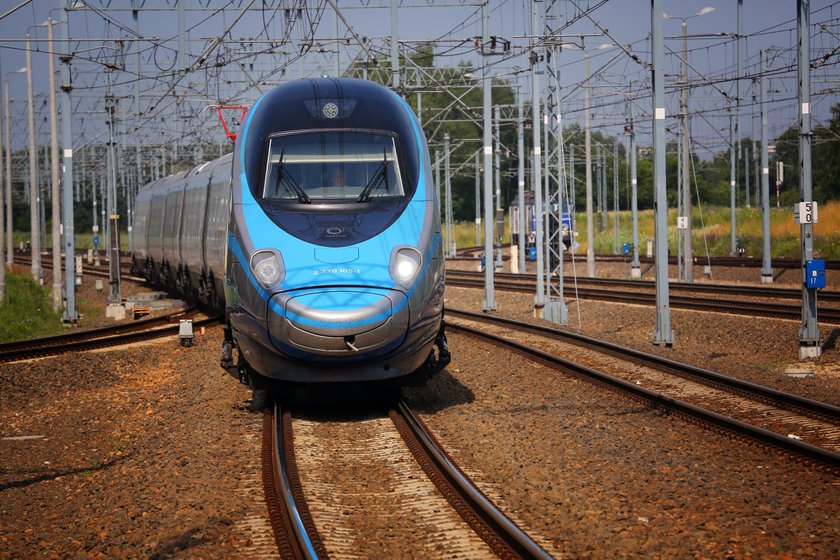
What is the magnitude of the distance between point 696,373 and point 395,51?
12556mm

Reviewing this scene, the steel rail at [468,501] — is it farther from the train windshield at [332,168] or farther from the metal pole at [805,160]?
the metal pole at [805,160]

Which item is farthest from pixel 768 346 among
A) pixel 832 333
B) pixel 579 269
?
pixel 579 269

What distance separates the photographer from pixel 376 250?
10.5 m

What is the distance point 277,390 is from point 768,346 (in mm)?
11700

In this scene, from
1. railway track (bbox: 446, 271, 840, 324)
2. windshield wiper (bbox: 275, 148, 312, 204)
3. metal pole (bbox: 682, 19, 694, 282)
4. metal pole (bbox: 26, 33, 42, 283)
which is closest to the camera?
windshield wiper (bbox: 275, 148, 312, 204)

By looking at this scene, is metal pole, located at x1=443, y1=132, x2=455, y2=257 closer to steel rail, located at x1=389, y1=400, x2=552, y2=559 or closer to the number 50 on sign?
the number 50 on sign

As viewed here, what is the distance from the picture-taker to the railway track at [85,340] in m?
18.9

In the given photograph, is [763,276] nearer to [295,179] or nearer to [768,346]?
[768,346]

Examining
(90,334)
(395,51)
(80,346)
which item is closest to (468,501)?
(80,346)

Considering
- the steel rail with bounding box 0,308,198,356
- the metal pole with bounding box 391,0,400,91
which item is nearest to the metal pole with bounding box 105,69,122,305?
the steel rail with bounding box 0,308,198,356

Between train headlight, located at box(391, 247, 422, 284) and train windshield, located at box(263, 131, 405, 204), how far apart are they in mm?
998

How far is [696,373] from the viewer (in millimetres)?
14188

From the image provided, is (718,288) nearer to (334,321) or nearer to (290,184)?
(290,184)

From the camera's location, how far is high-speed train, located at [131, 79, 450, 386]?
1015 cm
